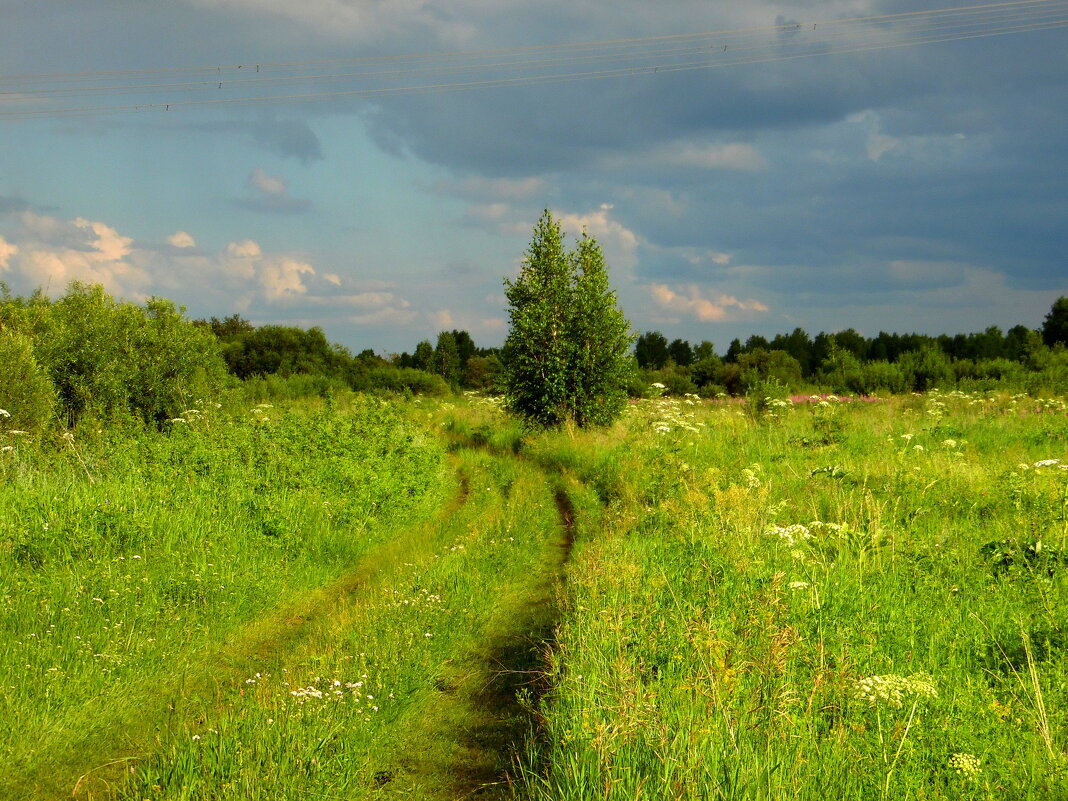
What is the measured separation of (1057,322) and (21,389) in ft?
228

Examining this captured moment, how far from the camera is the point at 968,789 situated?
4039 mm

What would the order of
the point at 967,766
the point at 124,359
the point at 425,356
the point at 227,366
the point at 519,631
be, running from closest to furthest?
the point at 967,766
the point at 519,631
the point at 124,359
the point at 227,366
the point at 425,356

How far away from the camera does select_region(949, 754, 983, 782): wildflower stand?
399 centimetres

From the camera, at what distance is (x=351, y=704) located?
5.65 meters

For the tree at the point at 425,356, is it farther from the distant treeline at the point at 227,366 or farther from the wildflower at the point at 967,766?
the wildflower at the point at 967,766

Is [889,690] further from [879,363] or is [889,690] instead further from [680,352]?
[680,352]

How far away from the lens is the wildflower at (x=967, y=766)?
3.99m

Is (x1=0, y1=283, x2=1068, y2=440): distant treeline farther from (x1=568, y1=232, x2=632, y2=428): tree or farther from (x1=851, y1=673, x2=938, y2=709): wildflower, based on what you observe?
(x1=851, y1=673, x2=938, y2=709): wildflower

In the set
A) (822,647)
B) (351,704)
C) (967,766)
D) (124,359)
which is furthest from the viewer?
(124,359)

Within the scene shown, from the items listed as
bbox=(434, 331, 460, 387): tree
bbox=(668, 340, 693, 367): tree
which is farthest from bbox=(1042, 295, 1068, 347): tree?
bbox=(434, 331, 460, 387): tree

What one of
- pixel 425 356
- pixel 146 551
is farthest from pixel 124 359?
pixel 425 356

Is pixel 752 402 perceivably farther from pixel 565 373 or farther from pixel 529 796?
pixel 529 796

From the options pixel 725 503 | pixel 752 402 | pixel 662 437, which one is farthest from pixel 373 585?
pixel 752 402

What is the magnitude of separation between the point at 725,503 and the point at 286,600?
5528 mm
